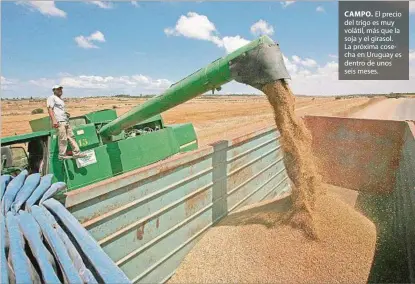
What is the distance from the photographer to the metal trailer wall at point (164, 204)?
314cm

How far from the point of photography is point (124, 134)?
5.72m

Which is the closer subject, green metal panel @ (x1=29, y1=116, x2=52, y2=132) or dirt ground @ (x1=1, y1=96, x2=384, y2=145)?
green metal panel @ (x1=29, y1=116, x2=52, y2=132)

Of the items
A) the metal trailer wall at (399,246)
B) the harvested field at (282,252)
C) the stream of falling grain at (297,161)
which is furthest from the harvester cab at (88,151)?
the metal trailer wall at (399,246)

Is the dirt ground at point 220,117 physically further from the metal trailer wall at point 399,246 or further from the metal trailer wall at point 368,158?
the metal trailer wall at point 399,246

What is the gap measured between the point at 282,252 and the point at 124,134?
11.1 ft

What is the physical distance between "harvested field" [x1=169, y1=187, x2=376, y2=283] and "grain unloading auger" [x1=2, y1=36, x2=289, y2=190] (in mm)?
1879

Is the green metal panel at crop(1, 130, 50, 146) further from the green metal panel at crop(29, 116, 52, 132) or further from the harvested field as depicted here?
the harvested field

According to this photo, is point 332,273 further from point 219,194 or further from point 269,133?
point 269,133

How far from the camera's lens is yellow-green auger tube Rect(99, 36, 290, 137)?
391 centimetres

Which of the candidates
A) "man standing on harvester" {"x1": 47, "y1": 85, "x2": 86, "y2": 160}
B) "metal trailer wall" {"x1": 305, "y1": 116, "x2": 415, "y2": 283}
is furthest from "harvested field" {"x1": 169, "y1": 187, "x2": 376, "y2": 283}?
"man standing on harvester" {"x1": 47, "y1": 85, "x2": 86, "y2": 160}

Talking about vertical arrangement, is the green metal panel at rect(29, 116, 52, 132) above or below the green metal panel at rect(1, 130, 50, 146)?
above

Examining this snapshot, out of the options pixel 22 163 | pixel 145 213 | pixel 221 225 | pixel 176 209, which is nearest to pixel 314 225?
pixel 221 225

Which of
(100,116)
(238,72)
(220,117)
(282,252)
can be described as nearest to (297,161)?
(282,252)

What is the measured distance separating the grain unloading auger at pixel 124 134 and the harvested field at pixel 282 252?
1879mm
